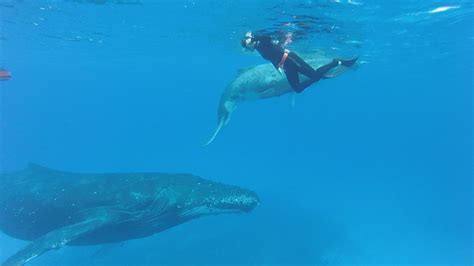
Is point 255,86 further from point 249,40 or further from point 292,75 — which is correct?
point 249,40

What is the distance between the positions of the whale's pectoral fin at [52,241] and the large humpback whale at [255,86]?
15.4 ft

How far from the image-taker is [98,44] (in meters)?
36.8

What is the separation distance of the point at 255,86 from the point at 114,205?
6.20 metres

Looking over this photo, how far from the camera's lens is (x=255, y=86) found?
14070 millimetres

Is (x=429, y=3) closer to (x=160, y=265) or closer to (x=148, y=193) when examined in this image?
(x=148, y=193)

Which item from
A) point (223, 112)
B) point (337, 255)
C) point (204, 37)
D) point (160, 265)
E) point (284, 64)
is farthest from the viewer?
point (204, 37)

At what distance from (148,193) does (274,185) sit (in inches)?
950

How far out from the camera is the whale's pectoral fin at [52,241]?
9.37 metres

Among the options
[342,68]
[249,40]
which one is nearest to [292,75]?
[249,40]

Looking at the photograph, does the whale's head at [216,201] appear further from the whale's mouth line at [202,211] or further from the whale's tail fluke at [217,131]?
the whale's tail fluke at [217,131]

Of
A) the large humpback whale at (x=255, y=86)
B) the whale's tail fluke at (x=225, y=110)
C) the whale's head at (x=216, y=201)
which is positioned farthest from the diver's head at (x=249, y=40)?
the whale's tail fluke at (x=225, y=110)

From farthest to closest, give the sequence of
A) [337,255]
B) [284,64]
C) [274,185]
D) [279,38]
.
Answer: [274,185], [279,38], [337,255], [284,64]

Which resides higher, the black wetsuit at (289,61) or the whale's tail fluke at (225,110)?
the black wetsuit at (289,61)

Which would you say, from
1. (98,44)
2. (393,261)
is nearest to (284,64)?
(393,261)
